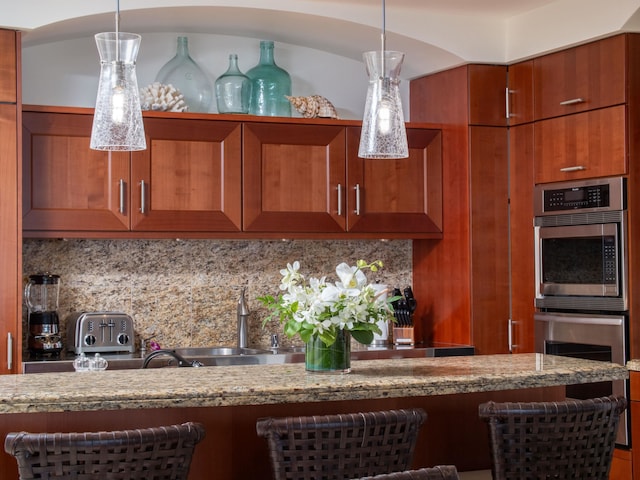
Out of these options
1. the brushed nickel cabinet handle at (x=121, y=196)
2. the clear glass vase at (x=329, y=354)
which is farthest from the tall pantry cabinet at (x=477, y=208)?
the clear glass vase at (x=329, y=354)

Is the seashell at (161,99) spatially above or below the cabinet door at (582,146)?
above

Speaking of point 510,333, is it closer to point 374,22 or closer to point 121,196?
point 374,22

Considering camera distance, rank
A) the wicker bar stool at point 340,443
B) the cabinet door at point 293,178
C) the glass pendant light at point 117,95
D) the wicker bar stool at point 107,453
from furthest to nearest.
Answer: the cabinet door at point 293,178, the glass pendant light at point 117,95, the wicker bar stool at point 340,443, the wicker bar stool at point 107,453

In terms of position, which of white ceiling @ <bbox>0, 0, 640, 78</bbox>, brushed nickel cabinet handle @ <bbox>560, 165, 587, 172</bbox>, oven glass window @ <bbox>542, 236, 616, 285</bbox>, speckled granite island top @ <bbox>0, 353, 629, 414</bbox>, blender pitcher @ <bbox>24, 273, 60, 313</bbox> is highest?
white ceiling @ <bbox>0, 0, 640, 78</bbox>

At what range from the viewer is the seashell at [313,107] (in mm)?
4734

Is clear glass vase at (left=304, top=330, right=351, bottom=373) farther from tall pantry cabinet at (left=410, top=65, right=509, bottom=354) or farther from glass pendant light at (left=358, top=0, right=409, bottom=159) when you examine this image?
tall pantry cabinet at (left=410, top=65, right=509, bottom=354)

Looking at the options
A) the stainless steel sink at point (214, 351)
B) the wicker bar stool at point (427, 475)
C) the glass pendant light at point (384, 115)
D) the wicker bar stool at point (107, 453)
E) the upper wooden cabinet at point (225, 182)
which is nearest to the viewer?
the wicker bar stool at point (427, 475)

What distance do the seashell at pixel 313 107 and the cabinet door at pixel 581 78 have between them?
1.07 m

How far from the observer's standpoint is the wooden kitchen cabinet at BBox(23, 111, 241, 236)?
4254 millimetres

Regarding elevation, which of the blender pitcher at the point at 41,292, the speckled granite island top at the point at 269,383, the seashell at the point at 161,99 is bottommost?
the speckled granite island top at the point at 269,383

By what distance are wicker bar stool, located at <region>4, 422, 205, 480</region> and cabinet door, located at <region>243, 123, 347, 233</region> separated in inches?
98.4

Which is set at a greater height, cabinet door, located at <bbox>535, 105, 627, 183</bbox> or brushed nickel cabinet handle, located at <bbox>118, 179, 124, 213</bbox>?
cabinet door, located at <bbox>535, 105, 627, 183</bbox>

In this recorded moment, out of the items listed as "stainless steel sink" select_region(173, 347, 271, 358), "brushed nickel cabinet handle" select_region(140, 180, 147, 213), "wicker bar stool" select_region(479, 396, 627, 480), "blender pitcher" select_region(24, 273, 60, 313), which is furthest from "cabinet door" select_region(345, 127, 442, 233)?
"wicker bar stool" select_region(479, 396, 627, 480)

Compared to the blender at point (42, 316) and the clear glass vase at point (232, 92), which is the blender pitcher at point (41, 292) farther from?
the clear glass vase at point (232, 92)
